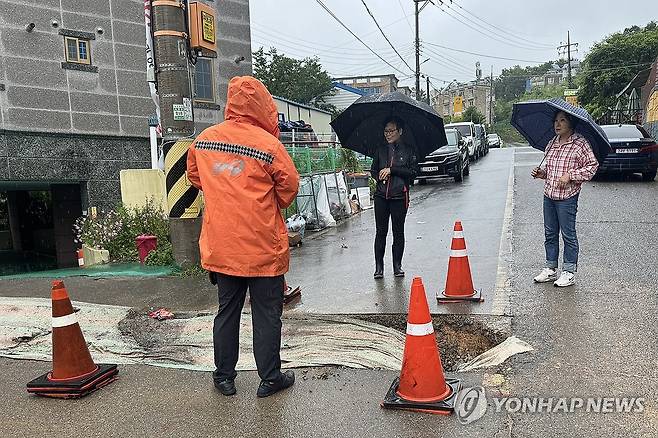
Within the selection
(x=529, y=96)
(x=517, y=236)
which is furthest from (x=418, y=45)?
(x=529, y=96)

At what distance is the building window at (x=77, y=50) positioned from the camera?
36.2 ft

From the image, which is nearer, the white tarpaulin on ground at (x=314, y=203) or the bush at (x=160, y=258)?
the bush at (x=160, y=258)

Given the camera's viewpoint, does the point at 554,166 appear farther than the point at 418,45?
No

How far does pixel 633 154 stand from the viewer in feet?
47.4

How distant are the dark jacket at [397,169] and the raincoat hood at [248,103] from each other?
9.44 feet

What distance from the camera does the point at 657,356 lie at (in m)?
3.85

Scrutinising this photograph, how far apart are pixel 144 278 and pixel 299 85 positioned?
5279cm

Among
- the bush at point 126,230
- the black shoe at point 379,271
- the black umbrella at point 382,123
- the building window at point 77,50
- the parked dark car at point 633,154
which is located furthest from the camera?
the parked dark car at point 633,154

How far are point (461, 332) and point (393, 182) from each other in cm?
228

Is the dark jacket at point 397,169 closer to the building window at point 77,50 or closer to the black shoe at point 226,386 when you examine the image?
the black shoe at point 226,386

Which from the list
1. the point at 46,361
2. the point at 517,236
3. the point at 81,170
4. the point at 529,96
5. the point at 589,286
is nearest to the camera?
the point at 46,361

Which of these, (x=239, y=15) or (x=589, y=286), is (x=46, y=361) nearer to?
(x=589, y=286)

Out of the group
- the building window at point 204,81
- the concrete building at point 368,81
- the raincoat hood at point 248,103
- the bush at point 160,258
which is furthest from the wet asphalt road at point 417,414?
the concrete building at point 368,81

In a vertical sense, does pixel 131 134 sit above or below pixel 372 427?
above
